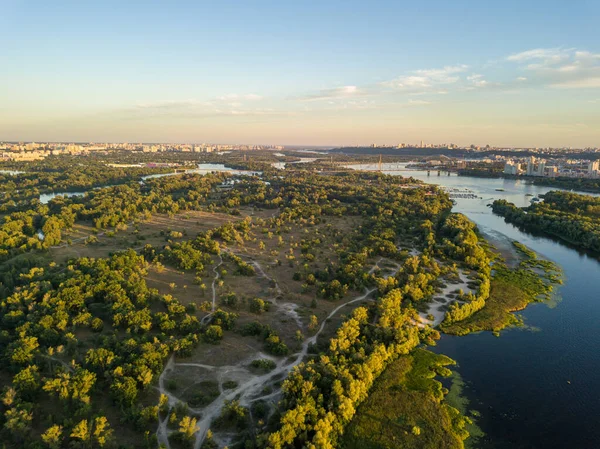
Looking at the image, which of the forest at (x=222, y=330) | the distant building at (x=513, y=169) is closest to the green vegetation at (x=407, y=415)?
the forest at (x=222, y=330)

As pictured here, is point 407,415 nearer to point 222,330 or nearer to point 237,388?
point 237,388

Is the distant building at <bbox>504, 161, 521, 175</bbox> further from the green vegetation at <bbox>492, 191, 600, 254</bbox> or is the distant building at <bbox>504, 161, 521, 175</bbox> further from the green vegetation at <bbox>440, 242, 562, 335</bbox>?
the green vegetation at <bbox>440, 242, 562, 335</bbox>

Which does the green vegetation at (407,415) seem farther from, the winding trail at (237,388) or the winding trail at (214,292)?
the winding trail at (214,292)

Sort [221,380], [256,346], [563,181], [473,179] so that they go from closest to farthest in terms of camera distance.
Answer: [221,380] → [256,346] → [563,181] → [473,179]

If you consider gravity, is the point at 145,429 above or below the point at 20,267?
below

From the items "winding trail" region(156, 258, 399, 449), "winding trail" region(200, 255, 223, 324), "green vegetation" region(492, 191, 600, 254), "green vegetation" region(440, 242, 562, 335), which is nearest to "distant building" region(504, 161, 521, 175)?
"green vegetation" region(492, 191, 600, 254)

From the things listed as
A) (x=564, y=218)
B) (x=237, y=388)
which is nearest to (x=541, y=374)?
(x=237, y=388)

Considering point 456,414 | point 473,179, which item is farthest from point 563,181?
point 456,414

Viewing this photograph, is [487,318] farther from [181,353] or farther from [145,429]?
[145,429]
